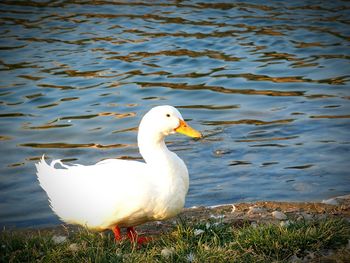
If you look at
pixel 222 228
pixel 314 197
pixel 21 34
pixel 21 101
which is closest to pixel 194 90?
pixel 21 101

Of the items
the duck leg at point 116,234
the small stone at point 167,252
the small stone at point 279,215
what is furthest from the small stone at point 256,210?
the small stone at point 167,252

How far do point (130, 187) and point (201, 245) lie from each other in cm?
89

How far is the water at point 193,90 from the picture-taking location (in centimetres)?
898

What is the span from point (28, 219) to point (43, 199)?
2.00 ft

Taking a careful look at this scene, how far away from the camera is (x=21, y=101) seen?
12.1m

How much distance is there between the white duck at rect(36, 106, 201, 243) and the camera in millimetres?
5785

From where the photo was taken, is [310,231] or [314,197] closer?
[310,231]

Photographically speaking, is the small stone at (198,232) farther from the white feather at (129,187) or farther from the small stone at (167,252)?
the small stone at (167,252)

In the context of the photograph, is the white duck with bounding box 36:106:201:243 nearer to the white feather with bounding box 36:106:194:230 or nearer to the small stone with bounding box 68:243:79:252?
the white feather with bounding box 36:106:194:230

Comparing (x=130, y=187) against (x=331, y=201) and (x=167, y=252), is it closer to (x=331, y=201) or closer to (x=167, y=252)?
(x=167, y=252)

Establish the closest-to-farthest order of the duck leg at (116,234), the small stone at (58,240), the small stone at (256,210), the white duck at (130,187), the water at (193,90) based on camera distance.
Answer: the small stone at (58,240) → the white duck at (130,187) → the duck leg at (116,234) → the small stone at (256,210) → the water at (193,90)

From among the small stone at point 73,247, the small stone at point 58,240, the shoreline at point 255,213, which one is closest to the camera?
the small stone at point 73,247

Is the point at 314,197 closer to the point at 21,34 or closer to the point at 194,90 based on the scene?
the point at 194,90

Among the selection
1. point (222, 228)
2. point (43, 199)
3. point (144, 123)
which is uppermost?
point (144, 123)
